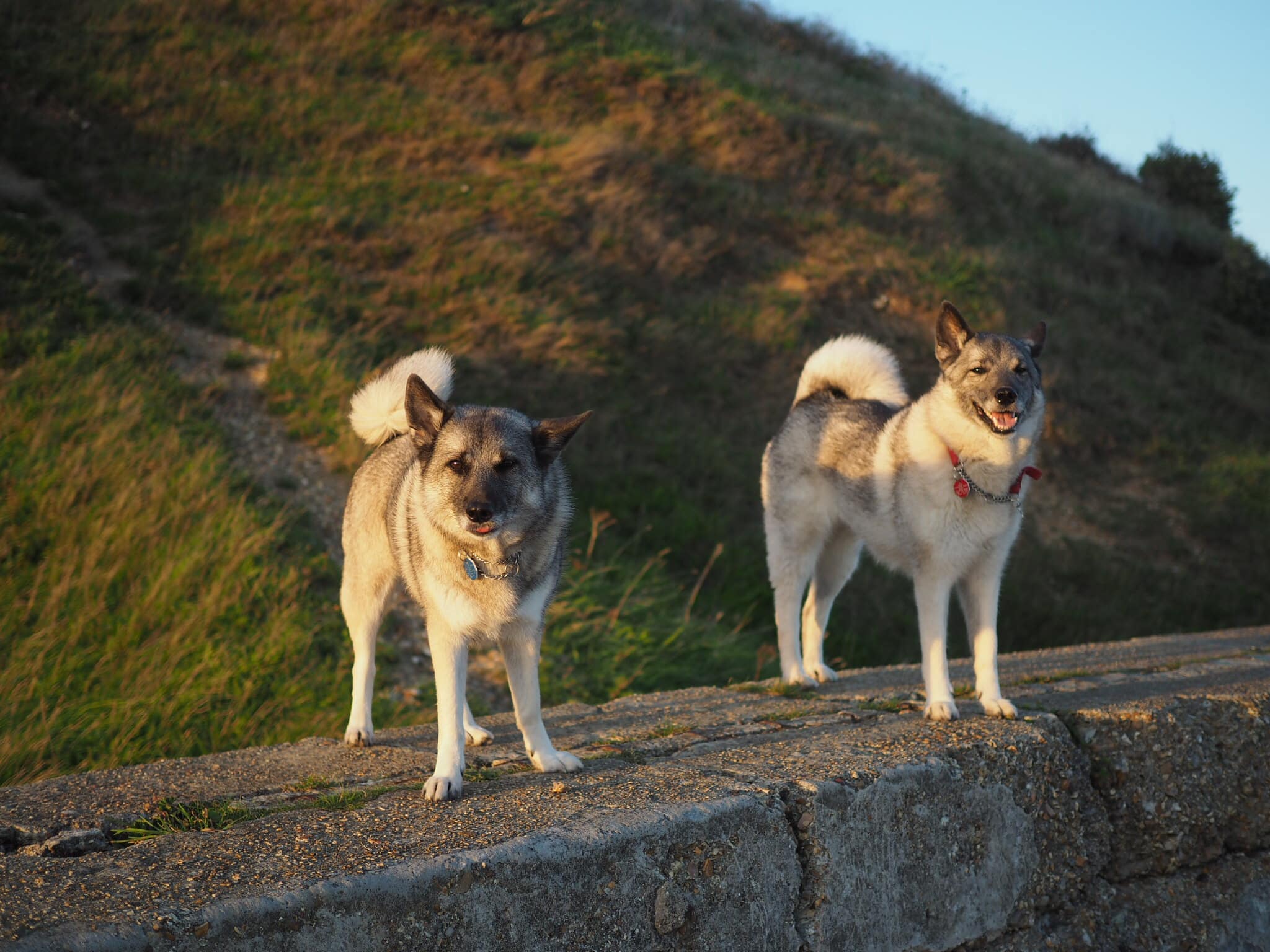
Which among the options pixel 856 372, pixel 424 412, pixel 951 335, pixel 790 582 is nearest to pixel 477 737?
pixel 424 412

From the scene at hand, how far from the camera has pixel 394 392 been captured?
14.2 ft

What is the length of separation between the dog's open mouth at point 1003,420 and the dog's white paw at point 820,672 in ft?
6.28

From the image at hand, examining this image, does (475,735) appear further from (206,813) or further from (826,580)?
(826,580)

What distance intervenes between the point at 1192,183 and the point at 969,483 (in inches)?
1030

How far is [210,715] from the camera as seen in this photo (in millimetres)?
5422

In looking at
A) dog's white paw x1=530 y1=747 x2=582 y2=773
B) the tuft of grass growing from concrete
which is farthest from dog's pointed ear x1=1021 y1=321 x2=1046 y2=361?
the tuft of grass growing from concrete

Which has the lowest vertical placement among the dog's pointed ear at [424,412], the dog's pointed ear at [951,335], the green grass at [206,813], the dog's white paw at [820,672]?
the dog's white paw at [820,672]

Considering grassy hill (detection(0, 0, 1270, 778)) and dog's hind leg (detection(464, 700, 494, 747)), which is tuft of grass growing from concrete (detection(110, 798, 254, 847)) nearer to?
dog's hind leg (detection(464, 700, 494, 747))

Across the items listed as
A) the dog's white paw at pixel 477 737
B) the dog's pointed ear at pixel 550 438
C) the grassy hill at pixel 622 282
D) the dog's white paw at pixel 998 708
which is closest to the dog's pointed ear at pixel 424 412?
the dog's pointed ear at pixel 550 438

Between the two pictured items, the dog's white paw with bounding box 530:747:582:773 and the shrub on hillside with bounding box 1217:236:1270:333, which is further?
the shrub on hillside with bounding box 1217:236:1270:333

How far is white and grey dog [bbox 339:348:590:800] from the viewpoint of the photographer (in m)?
3.32

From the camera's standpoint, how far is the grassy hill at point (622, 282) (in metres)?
9.08

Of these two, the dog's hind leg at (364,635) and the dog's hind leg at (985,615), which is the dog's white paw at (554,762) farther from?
the dog's hind leg at (985,615)

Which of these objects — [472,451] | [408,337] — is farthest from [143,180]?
[472,451]
